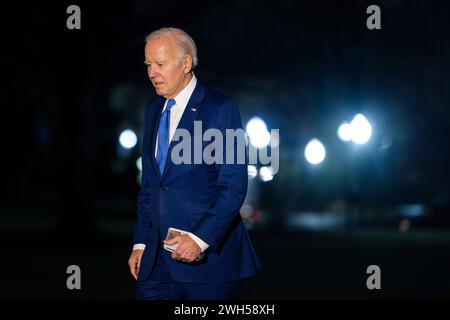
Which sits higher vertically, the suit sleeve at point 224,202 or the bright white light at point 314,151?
the bright white light at point 314,151

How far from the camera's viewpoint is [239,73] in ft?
102

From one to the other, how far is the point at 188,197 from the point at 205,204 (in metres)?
0.09

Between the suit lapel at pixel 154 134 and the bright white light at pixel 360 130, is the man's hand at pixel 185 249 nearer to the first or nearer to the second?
the suit lapel at pixel 154 134

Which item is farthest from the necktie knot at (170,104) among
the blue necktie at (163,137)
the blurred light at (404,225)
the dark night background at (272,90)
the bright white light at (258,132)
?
the blurred light at (404,225)

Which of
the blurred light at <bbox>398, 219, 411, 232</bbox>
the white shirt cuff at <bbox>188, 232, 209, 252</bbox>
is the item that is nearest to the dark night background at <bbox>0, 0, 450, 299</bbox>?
the blurred light at <bbox>398, 219, 411, 232</bbox>

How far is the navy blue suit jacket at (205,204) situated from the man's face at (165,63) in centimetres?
13

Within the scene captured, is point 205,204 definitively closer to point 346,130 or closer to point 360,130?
point 360,130

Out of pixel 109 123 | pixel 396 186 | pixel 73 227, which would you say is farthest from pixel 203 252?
pixel 109 123

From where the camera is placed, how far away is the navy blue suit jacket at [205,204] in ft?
18.4

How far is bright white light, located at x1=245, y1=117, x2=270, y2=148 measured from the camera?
103 ft

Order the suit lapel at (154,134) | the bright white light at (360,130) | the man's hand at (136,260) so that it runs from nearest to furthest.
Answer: the suit lapel at (154,134)
the man's hand at (136,260)
the bright white light at (360,130)

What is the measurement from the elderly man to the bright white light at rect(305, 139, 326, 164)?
111 ft

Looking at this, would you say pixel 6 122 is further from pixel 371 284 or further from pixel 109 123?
pixel 371 284

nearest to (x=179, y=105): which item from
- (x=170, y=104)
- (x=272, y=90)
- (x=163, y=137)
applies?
(x=170, y=104)
